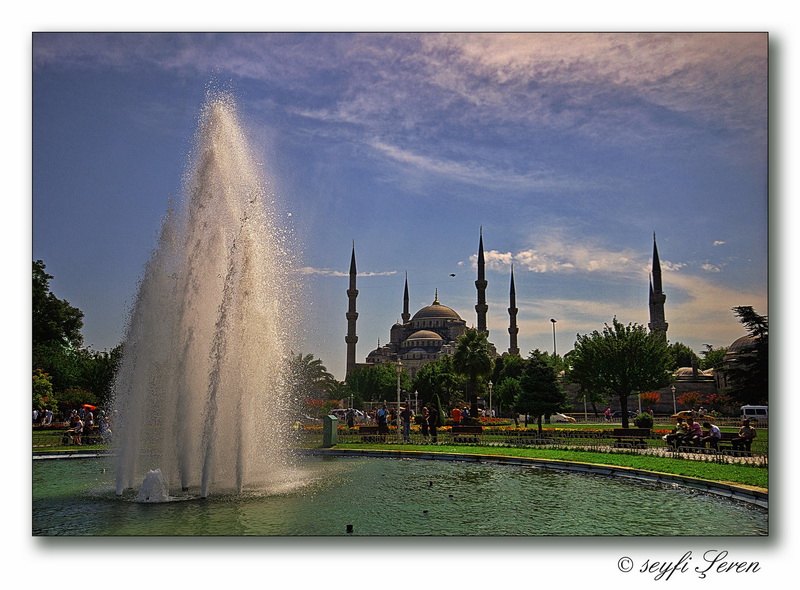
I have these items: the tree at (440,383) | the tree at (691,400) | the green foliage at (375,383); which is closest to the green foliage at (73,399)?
the tree at (440,383)

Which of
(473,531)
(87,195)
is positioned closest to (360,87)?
(87,195)

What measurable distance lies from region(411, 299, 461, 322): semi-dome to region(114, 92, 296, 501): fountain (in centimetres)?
8134

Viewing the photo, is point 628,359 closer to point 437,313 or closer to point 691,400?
point 691,400

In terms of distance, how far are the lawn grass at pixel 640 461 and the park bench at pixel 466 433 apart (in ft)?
2.39

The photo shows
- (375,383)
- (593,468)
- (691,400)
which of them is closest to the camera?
(593,468)

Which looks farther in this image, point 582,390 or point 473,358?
point 582,390

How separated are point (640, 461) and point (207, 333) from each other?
6775 mm

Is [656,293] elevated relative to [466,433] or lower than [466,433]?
elevated

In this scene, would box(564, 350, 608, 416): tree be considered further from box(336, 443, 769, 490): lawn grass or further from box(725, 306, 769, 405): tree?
box(725, 306, 769, 405): tree

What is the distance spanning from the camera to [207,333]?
834 cm

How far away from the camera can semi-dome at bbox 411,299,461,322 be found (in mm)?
90125

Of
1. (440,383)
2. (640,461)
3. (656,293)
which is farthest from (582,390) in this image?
(640,461)

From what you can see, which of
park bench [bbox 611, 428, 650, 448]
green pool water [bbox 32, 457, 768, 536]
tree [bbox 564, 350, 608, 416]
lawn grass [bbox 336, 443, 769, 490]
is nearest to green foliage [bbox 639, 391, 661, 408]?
tree [bbox 564, 350, 608, 416]

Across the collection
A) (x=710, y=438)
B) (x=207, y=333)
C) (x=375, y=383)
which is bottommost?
(x=375, y=383)
